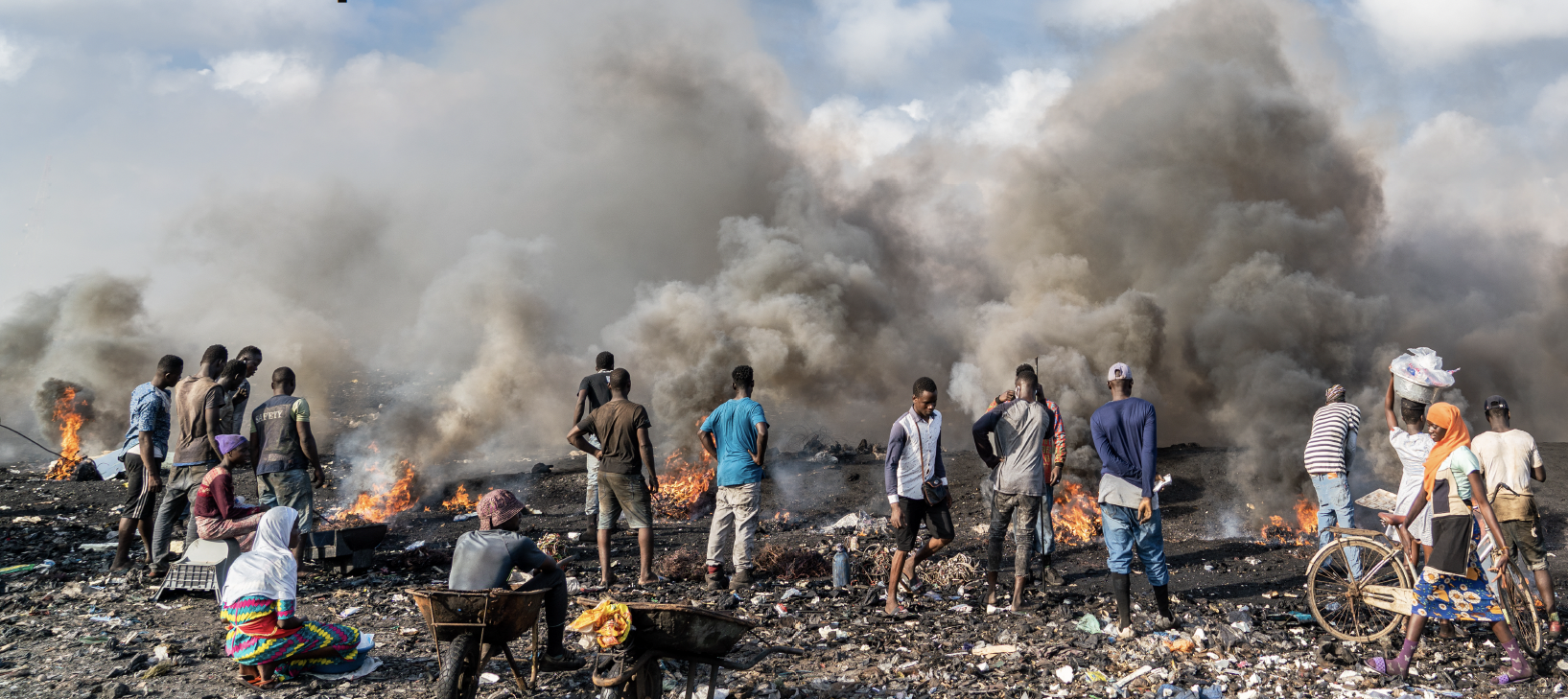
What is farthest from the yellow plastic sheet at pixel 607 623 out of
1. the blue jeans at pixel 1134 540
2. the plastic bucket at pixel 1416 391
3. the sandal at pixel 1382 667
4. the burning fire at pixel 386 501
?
the burning fire at pixel 386 501

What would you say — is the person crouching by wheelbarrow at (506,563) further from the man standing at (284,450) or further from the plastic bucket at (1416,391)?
the plastic bucket at (1416,391)

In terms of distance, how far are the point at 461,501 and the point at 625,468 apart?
6.38 m

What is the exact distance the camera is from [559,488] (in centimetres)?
1318

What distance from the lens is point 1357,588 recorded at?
559cm

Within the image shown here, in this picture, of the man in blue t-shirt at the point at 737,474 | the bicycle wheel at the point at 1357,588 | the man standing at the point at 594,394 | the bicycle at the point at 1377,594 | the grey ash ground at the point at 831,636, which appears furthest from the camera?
the man standing at the point at 594,394

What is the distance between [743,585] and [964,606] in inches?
75.1

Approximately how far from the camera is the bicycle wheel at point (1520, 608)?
4992 millimetres

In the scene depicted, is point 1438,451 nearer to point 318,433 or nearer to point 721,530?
point 721,530

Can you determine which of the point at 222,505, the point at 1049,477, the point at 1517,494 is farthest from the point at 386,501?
the point at 1517,494

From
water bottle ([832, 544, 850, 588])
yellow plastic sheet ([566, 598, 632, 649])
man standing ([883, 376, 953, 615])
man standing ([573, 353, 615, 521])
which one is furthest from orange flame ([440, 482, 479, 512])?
yellow plastic sheet ([566, 598, 632, 649])

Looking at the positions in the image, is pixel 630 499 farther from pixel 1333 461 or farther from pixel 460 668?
pixel 1333 461

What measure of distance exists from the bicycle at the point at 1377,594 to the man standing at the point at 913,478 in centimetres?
263

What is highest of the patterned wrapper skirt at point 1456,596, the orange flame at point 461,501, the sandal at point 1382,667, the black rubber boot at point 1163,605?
the orange flame at point 461,501

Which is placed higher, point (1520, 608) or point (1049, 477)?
point (1049, 477)
